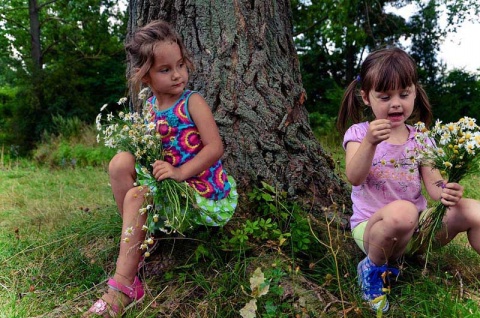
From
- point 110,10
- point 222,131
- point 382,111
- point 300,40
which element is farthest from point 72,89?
point 382,111

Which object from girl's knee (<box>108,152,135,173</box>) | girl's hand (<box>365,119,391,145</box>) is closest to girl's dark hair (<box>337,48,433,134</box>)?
girl's hand (<box>365,119,391,145</box>)

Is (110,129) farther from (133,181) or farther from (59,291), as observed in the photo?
(59,291)

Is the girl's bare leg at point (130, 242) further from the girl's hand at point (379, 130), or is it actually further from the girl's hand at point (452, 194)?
the girl's hand at point (452, 194)

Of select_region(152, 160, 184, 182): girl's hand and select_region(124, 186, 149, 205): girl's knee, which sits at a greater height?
select_region(152, 160, 184, 182): girl's hand

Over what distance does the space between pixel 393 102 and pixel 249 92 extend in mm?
914

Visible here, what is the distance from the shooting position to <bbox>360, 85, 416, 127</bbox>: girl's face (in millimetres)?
2311

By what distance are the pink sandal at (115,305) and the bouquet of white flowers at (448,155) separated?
1362 millimetres

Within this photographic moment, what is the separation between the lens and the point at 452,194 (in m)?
Result: 2.15

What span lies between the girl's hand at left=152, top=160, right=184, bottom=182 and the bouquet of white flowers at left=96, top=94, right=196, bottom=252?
0.02m

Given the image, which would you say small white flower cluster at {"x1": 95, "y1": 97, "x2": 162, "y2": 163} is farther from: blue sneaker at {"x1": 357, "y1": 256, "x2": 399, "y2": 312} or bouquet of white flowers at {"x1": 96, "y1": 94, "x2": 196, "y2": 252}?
blue sneaker at {"x1": 357, "y1": 256, "x2": 399, "y2": 312}

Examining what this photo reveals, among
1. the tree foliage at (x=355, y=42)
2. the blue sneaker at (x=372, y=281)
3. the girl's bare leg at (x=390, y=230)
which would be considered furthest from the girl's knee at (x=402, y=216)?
the tree foliage at (x=355, y=42)

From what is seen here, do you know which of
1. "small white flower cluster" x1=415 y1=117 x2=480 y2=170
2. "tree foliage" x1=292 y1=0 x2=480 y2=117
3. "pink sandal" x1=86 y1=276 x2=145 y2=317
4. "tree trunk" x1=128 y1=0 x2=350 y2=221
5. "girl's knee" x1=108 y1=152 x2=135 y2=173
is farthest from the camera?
"tree foliage" x1=292 y1=0 x2=480 y2=117

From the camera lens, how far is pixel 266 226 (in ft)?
8.42

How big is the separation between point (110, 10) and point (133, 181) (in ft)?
39.4
